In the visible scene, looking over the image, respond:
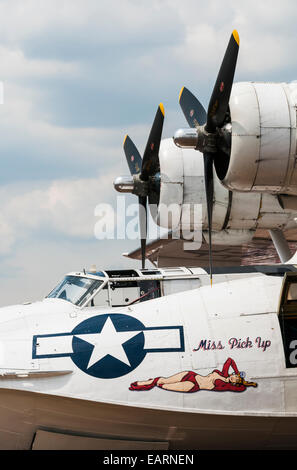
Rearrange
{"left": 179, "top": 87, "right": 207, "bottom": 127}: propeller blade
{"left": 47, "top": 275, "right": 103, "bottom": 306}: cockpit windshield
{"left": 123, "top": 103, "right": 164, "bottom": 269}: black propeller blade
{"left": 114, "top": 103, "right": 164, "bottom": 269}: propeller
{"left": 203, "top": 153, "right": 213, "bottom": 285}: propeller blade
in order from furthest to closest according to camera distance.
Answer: {"left": 114, "top": 103, "right": 164, "bottom": 269}: propeller → {"left": 123, "top": 103, "right": 164, "bottom": 269}: black propeller blade → {"left": 179, "top": 87, "right": 207, "bottom": 127}: propeller blade → {"left": 47, "top": 275, "right": 103, "bottom": 306}: cockpit windshield → {"left": 203, "top": 153, "right": 213, "bottom": 285}: propeller blade

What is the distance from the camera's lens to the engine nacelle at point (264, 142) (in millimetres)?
7504

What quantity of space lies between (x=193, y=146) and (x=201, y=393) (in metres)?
3.58

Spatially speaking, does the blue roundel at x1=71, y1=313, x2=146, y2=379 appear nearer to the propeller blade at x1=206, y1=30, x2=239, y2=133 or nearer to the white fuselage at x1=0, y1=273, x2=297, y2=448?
the white fuselage at x1=0, y1=273, x2=297, y2=448

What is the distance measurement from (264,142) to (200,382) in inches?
119

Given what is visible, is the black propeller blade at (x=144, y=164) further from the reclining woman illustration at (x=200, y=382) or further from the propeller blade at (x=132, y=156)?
the reclining woman illustration at (x=200, y=382)

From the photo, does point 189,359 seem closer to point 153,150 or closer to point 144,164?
point 153,150

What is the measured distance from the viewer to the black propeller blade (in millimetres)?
12219

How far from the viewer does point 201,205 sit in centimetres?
1247

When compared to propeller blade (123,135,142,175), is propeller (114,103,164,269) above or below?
below

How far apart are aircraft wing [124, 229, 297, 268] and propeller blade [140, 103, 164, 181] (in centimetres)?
305

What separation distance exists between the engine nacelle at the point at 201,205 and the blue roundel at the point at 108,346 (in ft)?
15.9

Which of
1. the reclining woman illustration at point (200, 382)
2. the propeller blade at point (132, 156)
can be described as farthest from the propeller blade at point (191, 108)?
the reclining woman illustration at point (200, 382)

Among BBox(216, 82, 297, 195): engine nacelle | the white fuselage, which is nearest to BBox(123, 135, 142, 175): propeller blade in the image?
BBox(216, 82, 297, 195): engine nacelle
